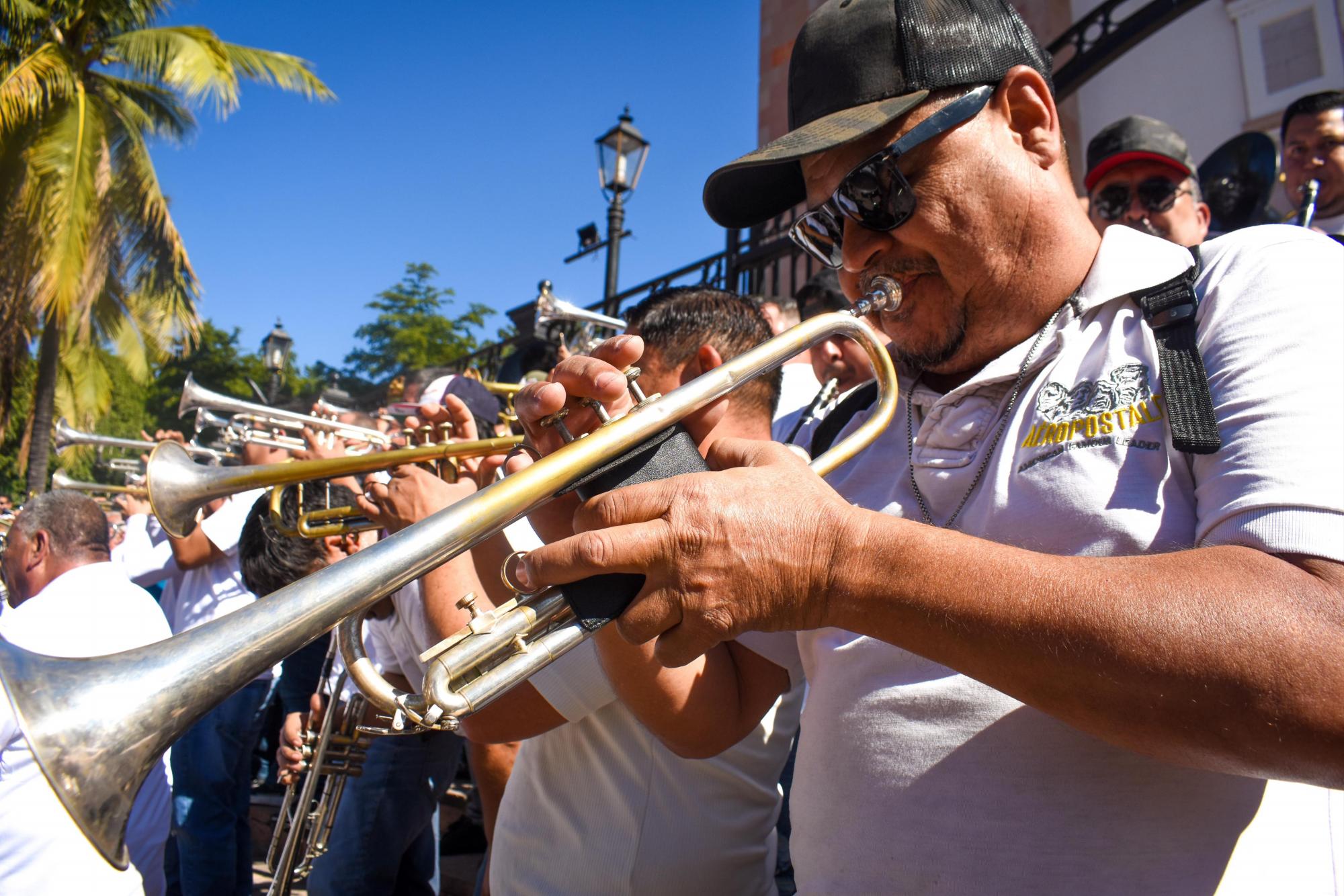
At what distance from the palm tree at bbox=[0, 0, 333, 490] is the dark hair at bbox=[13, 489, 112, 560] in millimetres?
10598

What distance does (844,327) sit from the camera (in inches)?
73.9

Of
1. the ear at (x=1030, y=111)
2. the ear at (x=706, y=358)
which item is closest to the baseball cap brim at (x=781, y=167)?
the ear at (x=1030, y=111)

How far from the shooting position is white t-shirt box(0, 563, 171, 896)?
3.13m

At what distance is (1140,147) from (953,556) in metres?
3.24

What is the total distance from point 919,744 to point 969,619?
0.36m

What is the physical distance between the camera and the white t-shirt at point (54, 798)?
3.13 meters

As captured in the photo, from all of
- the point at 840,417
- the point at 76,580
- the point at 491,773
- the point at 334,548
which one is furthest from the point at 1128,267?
the point at 76,580

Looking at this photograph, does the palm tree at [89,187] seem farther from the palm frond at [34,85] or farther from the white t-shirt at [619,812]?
the white t-shirt at [619,812]

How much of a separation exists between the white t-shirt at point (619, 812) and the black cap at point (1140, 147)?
2879 millimetres

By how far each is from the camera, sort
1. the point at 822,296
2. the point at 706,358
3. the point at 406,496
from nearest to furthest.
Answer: the point at 706,358 < the point at 406,496 < the point at 822,296

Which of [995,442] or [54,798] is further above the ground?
[995,442]

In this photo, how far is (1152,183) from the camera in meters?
3.67

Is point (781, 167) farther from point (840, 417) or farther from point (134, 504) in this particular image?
point (134, 504)

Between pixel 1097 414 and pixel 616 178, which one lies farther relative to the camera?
pixel 616 178
